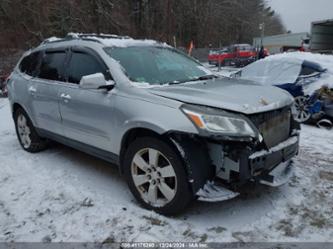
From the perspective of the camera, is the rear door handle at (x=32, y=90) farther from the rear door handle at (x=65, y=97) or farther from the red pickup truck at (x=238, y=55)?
the red pickup truck at (x=238, y=55)

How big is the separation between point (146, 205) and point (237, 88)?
1561 millimetres

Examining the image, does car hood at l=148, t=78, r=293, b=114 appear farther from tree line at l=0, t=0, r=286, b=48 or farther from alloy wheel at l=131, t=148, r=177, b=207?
tree line at l=0, t=0, r=286, b=48

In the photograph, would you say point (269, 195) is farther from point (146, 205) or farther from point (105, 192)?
point (105, 192)

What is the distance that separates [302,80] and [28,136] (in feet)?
19.1

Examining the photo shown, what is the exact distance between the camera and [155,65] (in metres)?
4.03

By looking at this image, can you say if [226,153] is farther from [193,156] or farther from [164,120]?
[164,120]

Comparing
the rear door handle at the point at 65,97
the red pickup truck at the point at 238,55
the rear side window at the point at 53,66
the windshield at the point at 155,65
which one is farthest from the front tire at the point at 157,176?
the red pickup truck at the point at 238,55

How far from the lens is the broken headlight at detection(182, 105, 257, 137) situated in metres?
2.87

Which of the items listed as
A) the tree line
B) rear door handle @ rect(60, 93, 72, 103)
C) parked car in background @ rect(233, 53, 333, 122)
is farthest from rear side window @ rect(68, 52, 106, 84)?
the tree line

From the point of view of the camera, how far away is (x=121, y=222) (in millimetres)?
3221

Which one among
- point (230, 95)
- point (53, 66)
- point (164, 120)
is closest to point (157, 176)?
point (164, 120)

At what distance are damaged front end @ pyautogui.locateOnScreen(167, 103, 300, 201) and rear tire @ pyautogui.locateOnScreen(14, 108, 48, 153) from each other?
121 inches

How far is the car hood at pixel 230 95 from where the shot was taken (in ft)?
9.97

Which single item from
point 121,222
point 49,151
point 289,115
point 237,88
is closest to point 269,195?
point 289,115
